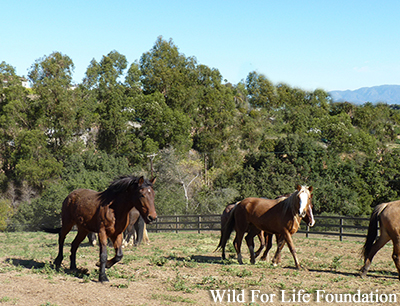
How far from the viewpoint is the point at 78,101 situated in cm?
4728

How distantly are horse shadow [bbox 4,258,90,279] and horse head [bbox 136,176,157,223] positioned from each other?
185cm

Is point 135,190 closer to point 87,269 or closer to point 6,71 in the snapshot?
point 87,269

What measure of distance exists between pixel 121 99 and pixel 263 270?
149ft

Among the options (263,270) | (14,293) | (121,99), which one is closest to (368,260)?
(263,270)

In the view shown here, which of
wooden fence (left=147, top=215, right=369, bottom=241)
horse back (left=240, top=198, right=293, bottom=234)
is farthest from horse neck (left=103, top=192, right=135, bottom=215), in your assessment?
wooden fence (left=147, top=215, right=369, bottom=241)

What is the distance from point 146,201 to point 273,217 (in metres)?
3.48

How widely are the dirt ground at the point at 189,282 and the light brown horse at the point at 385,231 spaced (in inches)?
17.6

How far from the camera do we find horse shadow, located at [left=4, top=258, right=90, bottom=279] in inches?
357

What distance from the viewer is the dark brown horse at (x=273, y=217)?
9787mm

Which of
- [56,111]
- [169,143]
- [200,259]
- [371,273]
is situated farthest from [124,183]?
[169,143]

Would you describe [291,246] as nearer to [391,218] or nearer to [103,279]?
[391,218]

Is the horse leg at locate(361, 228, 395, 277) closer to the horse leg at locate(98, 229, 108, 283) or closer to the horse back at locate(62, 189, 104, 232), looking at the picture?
the horse leg at locate(98, 229, 108, 283)

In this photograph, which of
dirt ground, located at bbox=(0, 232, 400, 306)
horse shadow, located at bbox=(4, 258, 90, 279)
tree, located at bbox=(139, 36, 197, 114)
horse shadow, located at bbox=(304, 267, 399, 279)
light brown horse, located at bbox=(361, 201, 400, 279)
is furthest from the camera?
tree, located at bbox=(139, 36, 197, 114)

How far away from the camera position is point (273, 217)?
10.3 meters
